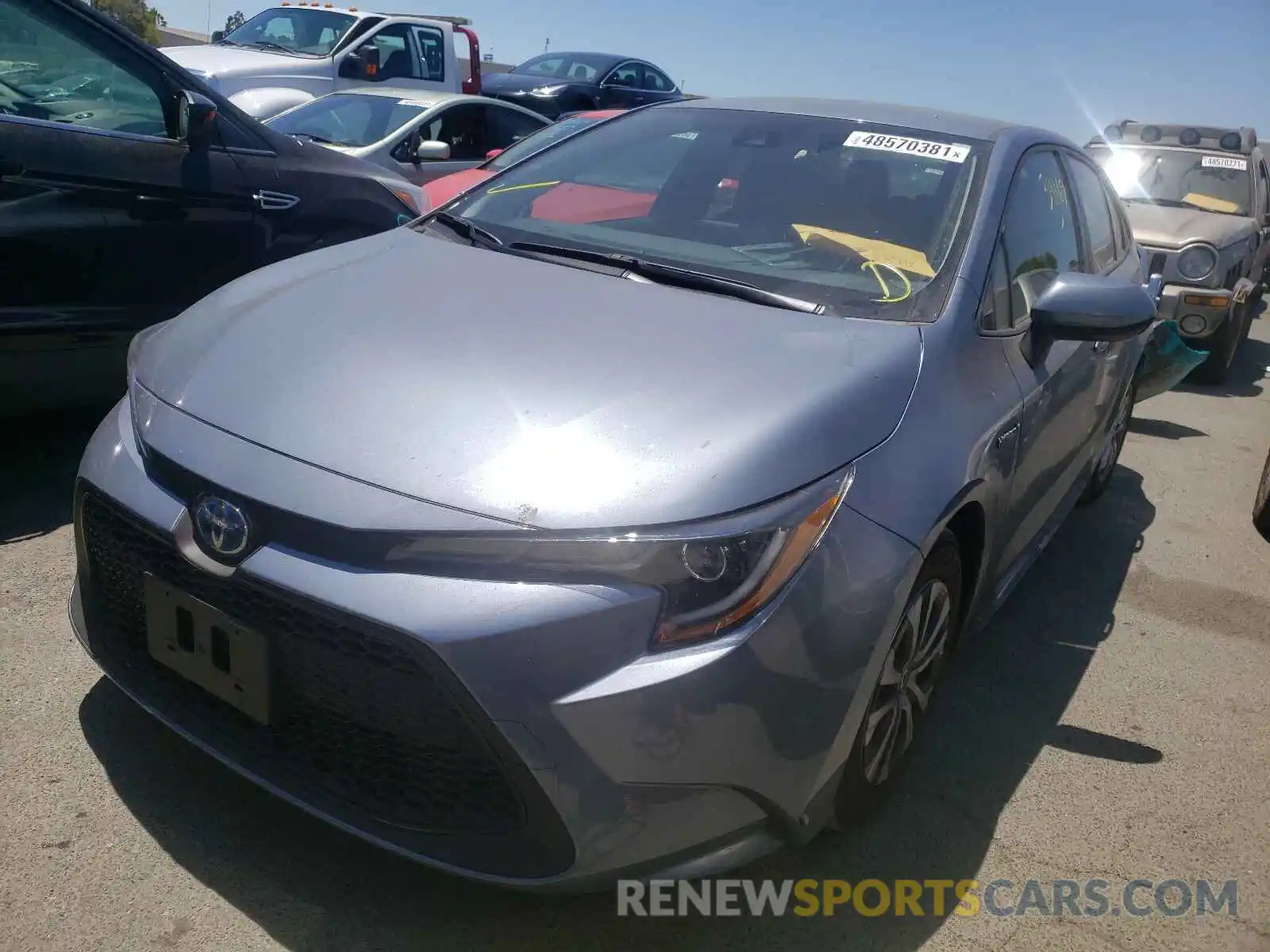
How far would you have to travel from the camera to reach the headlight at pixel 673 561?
174 cm

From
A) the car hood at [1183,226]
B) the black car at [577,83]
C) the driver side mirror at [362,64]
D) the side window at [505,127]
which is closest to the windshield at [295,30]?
the driver side mirror at [362,64]

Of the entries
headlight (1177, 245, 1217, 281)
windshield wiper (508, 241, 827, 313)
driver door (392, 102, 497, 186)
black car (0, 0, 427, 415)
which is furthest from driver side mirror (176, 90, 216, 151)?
headlight (1177, 245, 1217, 281)

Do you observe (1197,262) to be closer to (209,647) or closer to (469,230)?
(469,230)

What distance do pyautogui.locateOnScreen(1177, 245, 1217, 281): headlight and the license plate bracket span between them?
7271 millimetres

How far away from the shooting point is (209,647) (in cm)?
191

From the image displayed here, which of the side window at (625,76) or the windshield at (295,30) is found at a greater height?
the windshield at (295,30)

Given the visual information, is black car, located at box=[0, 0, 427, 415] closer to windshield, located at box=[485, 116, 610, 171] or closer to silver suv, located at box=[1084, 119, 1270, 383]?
windshield, located at box=[485, 116, 610, 171]

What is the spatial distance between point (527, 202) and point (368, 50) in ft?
30.4

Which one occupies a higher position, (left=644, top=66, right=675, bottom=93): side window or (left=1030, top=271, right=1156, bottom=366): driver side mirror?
(left=1030, top=271, right=1156, bottom=366): driver side mirror

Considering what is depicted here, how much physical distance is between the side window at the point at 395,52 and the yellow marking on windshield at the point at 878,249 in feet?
32.5

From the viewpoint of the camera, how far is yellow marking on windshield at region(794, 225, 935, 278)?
8.64 ft

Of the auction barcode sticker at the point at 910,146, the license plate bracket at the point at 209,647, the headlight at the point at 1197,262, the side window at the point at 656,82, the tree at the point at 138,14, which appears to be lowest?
the tree at the point at 138,14

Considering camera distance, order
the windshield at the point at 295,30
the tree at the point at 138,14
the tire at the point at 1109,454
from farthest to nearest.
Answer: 1. the tree at the point at 138,14
2. the windshield at the point at 295,30
3. the tire at the point at 1109,454

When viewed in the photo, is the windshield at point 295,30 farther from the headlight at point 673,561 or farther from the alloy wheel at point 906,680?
the headlight at point 673,561
